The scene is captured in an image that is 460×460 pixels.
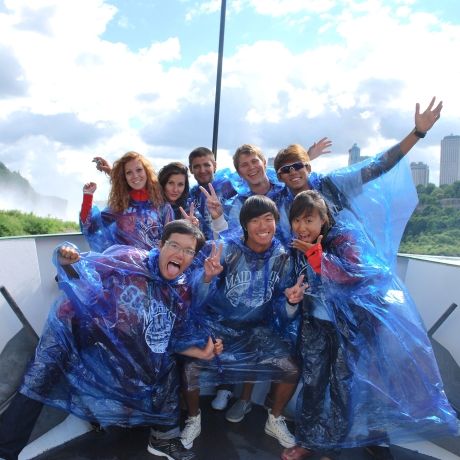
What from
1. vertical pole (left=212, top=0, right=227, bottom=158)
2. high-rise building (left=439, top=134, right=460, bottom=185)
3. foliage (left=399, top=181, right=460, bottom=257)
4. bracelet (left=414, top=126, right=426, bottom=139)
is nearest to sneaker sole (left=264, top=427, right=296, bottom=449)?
bracelet (left=414, top=126, right=426, bottom=139)

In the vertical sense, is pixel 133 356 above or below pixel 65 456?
above

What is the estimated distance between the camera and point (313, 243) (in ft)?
5.89

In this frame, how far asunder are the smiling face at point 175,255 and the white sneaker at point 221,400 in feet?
2.26

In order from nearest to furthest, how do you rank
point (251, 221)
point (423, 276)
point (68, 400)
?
point (68, 400) < point (251, 221) < point (423, 276)

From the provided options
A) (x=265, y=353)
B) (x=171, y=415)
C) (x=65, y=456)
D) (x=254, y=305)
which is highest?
(x=254, y=305)

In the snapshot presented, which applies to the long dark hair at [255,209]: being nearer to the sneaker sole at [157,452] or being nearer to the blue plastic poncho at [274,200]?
the blue plastic poncho at [274,200]

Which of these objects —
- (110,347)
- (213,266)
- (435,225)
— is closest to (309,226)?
(213,266)

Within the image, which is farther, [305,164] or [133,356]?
[305,164]

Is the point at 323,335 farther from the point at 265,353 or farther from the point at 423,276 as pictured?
the point at 423,276

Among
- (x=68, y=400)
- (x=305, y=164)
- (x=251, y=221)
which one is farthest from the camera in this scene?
(x=305, y=164)

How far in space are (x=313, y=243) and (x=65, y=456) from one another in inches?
49.4

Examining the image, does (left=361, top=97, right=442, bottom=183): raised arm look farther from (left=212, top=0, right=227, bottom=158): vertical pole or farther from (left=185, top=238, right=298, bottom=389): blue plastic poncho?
(left=212, top=0, right=227, bottom=158): vertical pole

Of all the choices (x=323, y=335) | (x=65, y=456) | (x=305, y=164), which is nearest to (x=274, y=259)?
(x=323, y=335)

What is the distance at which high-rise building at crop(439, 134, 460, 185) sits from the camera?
11438 millimetres
